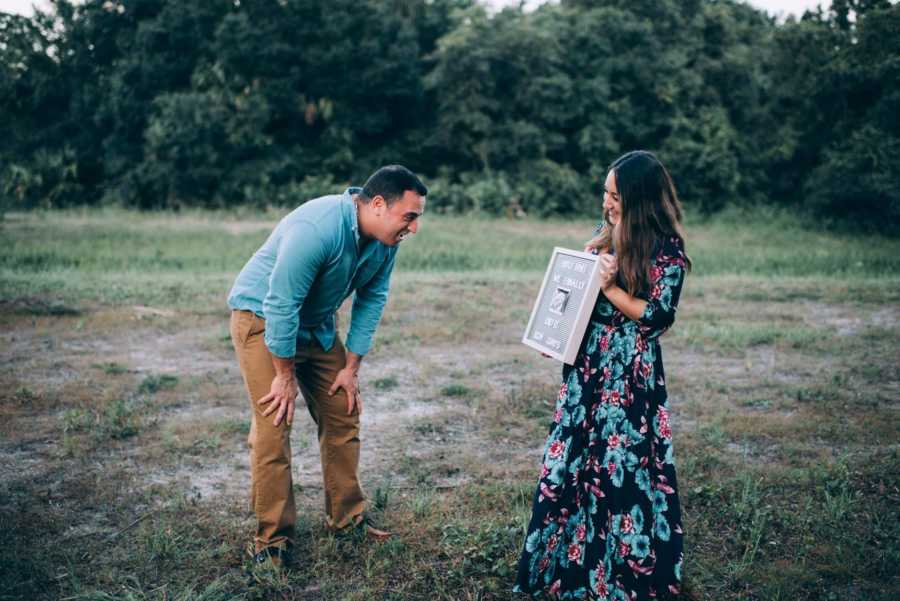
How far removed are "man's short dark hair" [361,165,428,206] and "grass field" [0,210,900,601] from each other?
5.60 ft

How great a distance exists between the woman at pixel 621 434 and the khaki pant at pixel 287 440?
0.98 meters

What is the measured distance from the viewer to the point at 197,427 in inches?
209

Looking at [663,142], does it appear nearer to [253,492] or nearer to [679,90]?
[679,90]

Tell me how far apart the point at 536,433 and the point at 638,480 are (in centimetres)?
229

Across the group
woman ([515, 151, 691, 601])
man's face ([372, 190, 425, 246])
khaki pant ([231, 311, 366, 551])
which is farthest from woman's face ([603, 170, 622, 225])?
khaki pant ([231, 311, 366, 551])

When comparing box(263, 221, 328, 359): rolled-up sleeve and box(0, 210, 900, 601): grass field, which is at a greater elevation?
box(263, 221, 328, 359): rolled-up sleeve

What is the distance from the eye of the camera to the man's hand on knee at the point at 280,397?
329 centimetres

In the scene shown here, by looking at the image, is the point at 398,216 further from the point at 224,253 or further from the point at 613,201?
the point at 224,253

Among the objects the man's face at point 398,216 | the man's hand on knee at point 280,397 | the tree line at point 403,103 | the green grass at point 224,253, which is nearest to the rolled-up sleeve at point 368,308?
the man's face at point 398,216

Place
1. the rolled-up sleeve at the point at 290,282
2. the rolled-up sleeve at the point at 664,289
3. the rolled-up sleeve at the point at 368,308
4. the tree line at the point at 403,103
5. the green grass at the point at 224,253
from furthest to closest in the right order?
1. the tree line at the point at 403,103
2. the green grass at the point at 224,253
3. the rolled-up sleeve at the point at 368,308
4. the rolled-up sleeve at the point at 290,282
5. the rolled-up sleeve at the point at 664,289

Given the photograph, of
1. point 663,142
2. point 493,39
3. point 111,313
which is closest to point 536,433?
point 111,313

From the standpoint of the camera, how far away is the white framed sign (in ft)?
10.1

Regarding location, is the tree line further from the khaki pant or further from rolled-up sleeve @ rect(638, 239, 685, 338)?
rolled-up sleeve @ rect(638, 239, 685, 338)

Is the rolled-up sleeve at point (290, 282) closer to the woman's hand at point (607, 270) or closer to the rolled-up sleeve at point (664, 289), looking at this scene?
the woman's hand at point (607, 270)
